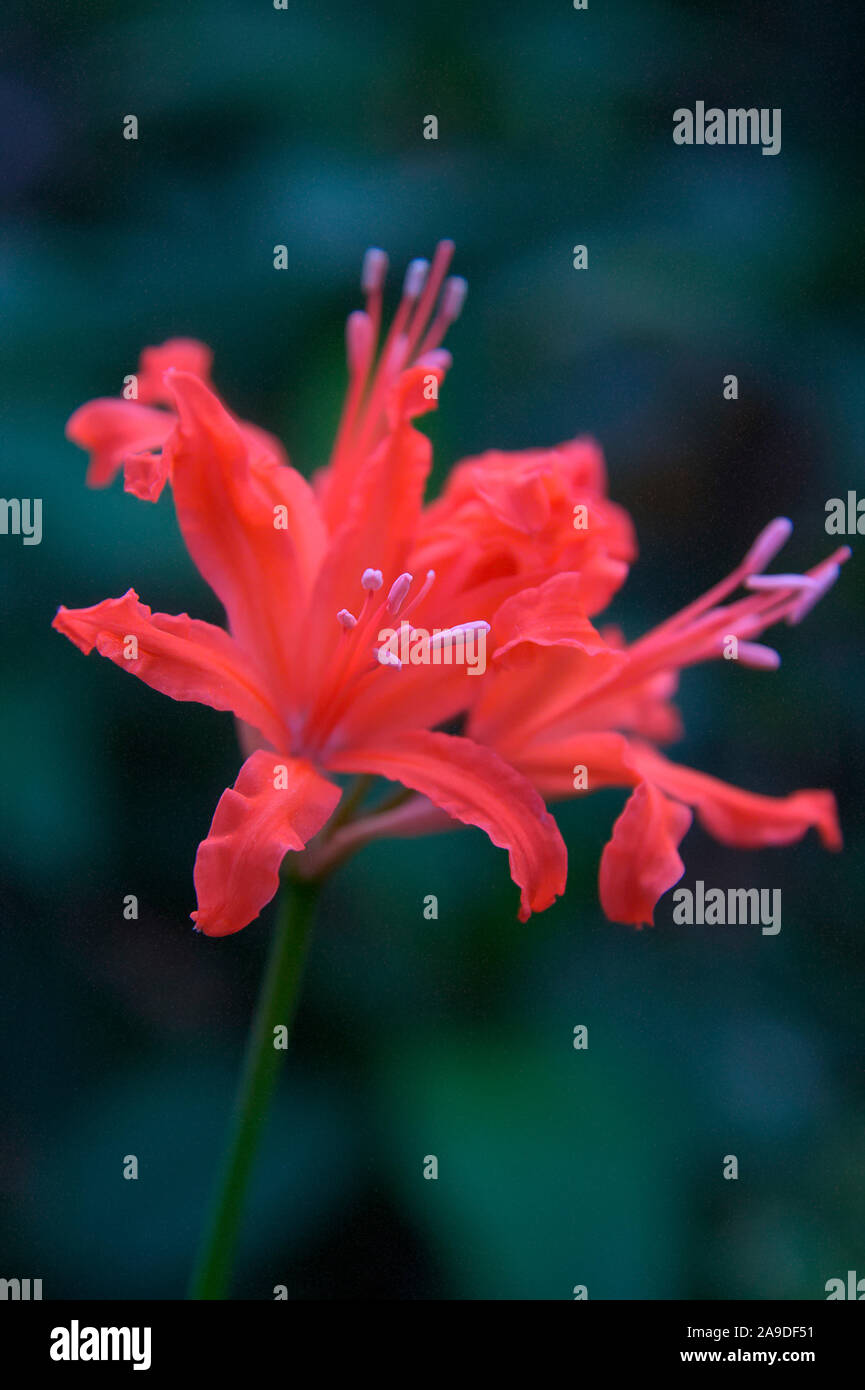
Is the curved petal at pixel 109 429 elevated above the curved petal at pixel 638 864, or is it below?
above

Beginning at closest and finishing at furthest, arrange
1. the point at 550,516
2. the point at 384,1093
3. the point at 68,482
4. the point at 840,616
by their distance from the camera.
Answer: the point at 550,516, the point at 68,482, the point at 384,1093, the point at 840,616

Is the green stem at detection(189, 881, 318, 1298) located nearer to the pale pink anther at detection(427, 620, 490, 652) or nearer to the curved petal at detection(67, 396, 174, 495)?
the pale pink anther at detection(427, 620, 490, 652)

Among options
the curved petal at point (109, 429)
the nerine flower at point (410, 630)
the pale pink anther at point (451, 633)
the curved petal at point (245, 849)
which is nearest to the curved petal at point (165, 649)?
the nerine flower at point (410, 630)

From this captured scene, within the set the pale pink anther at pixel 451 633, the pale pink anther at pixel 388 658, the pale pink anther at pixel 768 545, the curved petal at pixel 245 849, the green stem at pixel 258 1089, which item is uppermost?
the pale pink anther at pixel 768 545

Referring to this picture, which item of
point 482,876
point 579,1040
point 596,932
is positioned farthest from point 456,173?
point 579,1040

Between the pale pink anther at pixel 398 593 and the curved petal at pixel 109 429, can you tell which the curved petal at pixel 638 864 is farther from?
the curved petal at pixel 109 429

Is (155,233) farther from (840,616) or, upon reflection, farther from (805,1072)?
(805,1072)

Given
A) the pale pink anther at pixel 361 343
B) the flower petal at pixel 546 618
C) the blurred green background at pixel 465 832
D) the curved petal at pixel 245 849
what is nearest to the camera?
the curved petal at pixel 245 849

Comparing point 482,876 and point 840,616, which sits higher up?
point 840,616
